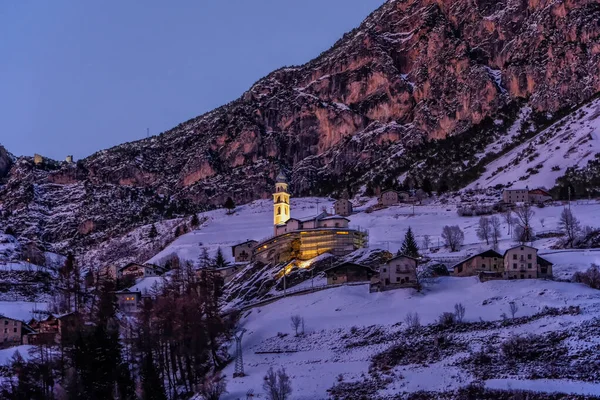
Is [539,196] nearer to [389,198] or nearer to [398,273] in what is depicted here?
[389,198]

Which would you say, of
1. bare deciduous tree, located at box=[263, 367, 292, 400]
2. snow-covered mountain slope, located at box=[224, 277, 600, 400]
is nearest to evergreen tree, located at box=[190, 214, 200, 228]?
snow-covered mountain slope, located at box=[224, 277, 600, 400]

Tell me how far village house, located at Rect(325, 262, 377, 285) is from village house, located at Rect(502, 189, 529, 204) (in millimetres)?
64604

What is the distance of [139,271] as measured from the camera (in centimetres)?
14212

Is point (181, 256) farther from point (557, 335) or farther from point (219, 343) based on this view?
point (557, 335)

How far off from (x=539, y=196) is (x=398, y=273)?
75.8 meters

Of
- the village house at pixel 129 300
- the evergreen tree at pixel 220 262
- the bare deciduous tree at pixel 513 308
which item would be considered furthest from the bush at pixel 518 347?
the evergreen tree at pixel 220 262

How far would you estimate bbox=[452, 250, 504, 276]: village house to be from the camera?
288 feet

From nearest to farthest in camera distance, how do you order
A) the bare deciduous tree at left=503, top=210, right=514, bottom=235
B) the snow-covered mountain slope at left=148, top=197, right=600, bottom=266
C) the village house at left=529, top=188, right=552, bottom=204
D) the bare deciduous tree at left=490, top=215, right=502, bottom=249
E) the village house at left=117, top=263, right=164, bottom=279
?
the bare deciduous tree at left=490, top=215, right=502, bottom=249 → the snow-covered mountain slope at left=148, top=197, right=600, bottom=266 → the bare deciduous tree at left=503, top=210, right=514, bottom=235 → the village house at left=117, top=263, right=164, bottom=279 → the village house at left=529, top=188, right=552, bottom=204

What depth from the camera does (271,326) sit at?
Result: 81375 mm

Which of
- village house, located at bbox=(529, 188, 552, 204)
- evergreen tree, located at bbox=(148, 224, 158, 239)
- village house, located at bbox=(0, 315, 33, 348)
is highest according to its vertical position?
evergreen tree, located at bbox=(148, 224, 158, 239)

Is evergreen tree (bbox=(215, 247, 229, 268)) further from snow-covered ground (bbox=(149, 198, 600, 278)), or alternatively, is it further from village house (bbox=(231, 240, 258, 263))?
snow-covered ground (bbox=(149, 198, 600, 278))

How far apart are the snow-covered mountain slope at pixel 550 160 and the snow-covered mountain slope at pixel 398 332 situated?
95394 mm

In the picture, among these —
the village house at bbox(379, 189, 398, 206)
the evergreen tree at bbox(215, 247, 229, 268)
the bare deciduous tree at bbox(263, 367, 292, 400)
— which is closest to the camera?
the bare deciduous tree at bbox(263, 367, 292, 400)

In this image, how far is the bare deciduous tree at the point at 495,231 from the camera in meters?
109
